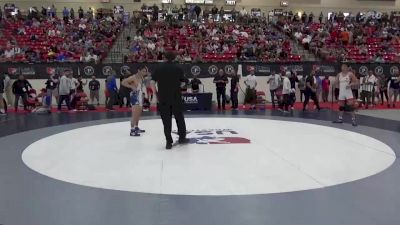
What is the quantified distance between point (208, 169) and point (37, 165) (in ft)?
8.52

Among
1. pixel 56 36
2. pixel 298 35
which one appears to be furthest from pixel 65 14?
pixel 298 35

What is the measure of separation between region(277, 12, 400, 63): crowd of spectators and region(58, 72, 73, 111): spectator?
12530mm

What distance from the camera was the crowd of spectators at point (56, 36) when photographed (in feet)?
62.3

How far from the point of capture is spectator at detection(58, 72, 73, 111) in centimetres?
1512

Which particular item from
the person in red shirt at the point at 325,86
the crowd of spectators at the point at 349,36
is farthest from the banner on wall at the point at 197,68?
the crowd of spectators at the point at 349,36

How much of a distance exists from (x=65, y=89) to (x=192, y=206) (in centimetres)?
1202

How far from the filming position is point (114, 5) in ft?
98.9

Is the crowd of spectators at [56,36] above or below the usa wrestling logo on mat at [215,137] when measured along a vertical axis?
above

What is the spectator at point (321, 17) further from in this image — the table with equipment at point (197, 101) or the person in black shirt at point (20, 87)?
the person in black shirt at point (20, 87)

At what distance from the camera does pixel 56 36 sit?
2272cm

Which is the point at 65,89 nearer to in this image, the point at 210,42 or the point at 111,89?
the point at 111,89

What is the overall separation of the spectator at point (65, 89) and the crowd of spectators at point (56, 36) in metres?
2.94

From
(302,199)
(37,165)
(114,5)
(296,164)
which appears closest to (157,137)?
(37,165)

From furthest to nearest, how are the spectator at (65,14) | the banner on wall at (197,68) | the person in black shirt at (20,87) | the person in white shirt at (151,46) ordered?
1. the spectator at (65,14)
2. the person in white shirt at (151,46)
3. the banner on wall at (197,68)
4. the person in black shirt at (20,87)
